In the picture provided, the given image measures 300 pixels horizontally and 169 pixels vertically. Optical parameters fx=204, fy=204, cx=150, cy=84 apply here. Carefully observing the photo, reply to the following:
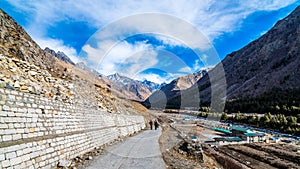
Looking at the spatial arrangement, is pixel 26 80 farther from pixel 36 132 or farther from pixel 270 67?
pixel 270 67

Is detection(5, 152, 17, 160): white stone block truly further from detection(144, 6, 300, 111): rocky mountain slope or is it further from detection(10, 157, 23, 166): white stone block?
detection(144, 6, 300, 111): rocky mountain slope

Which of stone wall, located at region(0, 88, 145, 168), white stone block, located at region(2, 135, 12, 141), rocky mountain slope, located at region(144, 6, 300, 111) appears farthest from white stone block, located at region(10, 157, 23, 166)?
rocky mountain slope, located at region(144, 6, 300, 111)

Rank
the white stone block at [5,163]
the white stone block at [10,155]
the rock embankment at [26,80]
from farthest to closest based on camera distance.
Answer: the rock embankment at [26,80]
the white stone block at [10,155]
the white stone block at [5,163]

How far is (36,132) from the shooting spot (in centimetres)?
754

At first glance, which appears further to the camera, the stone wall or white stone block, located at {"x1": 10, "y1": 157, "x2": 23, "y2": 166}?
the stone wall

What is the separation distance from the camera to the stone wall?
239 inches

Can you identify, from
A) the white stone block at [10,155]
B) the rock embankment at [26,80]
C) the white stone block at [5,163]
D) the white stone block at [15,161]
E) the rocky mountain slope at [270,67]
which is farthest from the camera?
the rocky mountain slope at [270,67]

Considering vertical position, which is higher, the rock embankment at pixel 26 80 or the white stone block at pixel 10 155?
the rock embankment at pixel 26 80

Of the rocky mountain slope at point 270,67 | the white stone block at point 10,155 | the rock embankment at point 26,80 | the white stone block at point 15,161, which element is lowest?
the white stone block at point 15,161

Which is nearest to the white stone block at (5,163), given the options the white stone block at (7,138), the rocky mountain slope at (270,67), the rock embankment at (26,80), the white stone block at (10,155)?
the white stone block at (10,155)

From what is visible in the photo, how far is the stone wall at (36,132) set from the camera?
6082mm

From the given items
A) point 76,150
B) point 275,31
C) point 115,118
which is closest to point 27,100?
point 76,150

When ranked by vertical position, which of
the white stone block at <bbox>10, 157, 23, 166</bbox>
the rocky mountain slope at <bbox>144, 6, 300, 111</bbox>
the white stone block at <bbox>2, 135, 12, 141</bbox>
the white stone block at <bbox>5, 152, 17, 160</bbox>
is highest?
the rocky mountain slope at <bbox>144, 6, 300, 111</bbox>

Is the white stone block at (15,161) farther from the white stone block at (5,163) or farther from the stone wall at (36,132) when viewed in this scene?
the white stone block at (5,163)
